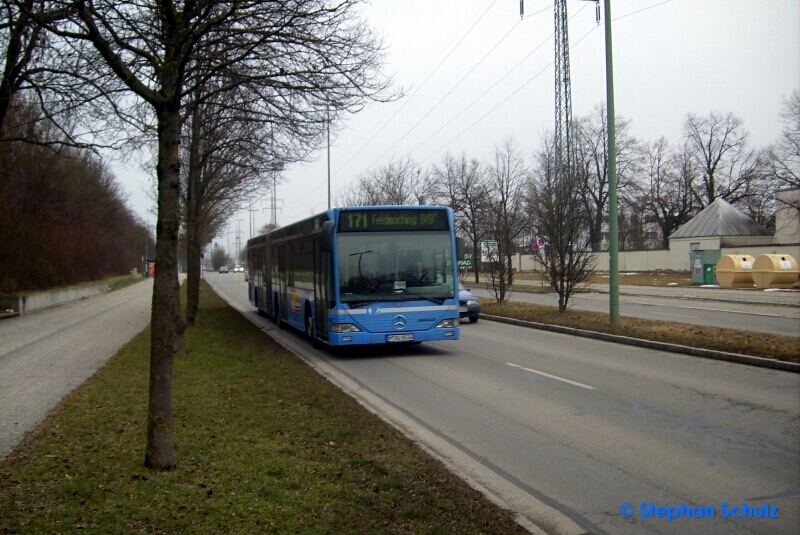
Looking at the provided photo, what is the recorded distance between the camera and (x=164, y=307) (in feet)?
18.4

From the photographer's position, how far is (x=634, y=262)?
59.5 meters

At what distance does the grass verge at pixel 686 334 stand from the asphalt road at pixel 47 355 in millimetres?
11191

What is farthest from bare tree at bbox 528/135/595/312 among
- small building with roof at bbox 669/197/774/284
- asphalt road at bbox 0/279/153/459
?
small building with roof at bbox 669/197/774/284

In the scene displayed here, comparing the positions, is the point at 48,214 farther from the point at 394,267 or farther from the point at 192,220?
the point at 394,267

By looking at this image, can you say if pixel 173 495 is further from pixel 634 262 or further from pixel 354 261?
pixel 634 262

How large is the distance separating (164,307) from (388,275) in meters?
8.18

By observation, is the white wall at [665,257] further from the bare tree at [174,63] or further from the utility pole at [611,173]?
the bare tree at [174,63]

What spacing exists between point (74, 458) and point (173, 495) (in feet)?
5.49

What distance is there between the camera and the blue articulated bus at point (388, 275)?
1345 centimetres

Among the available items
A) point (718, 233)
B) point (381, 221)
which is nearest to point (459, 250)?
point (381, 221)

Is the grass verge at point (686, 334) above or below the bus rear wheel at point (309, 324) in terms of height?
below

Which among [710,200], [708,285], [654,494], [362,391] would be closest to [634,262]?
[710,200]

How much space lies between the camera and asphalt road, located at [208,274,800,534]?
541 cm

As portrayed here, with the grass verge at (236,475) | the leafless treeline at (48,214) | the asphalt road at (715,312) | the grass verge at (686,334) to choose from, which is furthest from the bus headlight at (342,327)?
the asphalt road at (715,312)
